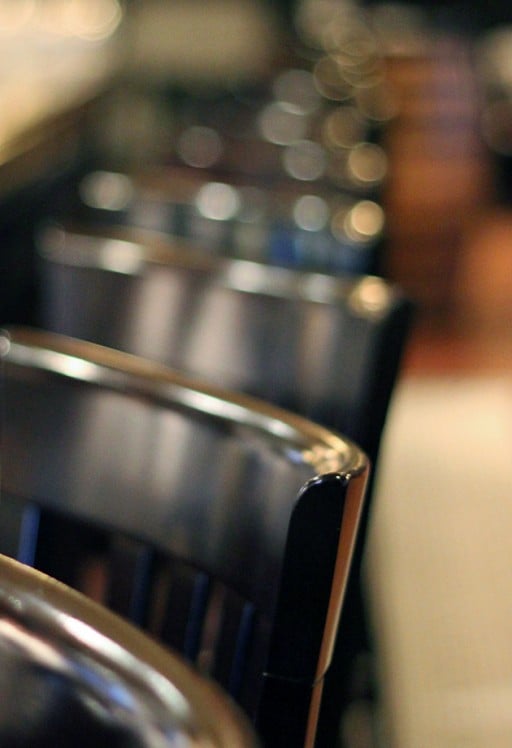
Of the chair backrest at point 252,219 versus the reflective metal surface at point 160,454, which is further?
the chair backrest at point 252,219

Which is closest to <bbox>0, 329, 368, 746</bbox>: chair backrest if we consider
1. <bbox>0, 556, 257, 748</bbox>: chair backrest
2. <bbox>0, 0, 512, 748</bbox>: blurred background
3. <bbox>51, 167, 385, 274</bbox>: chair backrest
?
<bbox>0, 556, 257, 748</bbox>: chair backrest

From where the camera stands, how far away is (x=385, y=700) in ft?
5.31

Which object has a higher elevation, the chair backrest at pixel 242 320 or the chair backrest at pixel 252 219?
the chair backrest at pixel 252 219

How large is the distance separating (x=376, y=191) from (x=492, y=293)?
2.91 meters

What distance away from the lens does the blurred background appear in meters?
1.71

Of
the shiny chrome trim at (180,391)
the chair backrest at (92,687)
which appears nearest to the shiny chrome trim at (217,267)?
the shiny chrome trim at (180,391)

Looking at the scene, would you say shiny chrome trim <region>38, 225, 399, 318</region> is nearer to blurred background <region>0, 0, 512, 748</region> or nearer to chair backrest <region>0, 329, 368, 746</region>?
blurred background <region>0, 0, 512, 748</region>

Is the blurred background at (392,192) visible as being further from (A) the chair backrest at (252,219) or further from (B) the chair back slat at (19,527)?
(B) the chair back slat at (19,527)

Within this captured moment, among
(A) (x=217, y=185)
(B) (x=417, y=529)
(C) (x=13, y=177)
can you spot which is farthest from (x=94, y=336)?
(B) (x=417, y=529)

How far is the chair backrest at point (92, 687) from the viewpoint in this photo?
0.35 m

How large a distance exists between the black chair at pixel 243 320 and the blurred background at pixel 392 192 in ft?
0.18

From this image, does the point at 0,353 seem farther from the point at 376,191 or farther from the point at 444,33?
the point at 444,33

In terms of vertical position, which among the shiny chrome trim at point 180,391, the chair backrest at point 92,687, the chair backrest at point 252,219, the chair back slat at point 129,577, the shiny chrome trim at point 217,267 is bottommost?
the chair back slat at point 129,577

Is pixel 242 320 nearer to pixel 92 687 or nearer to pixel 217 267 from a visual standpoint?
pixel 217 267
